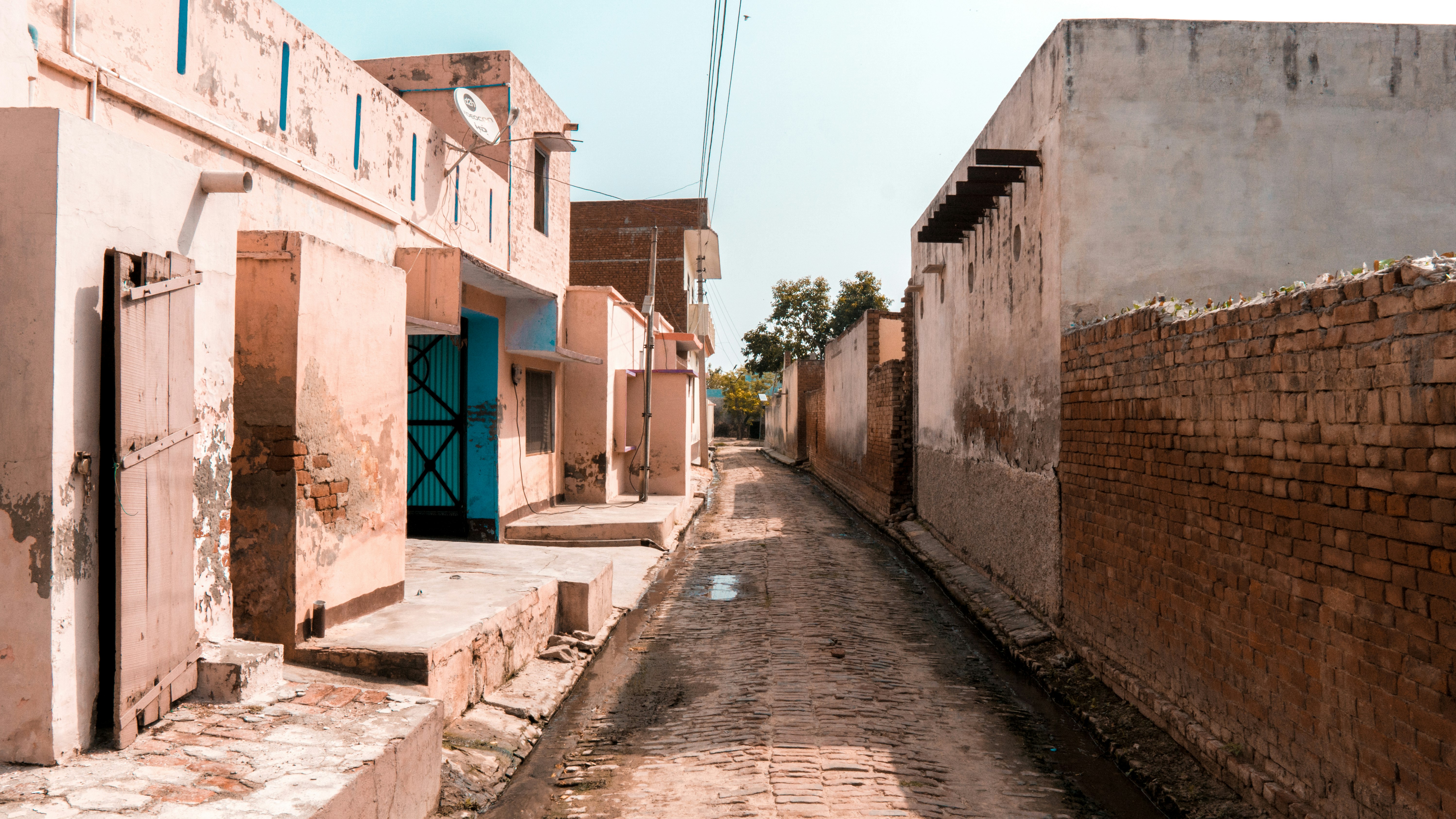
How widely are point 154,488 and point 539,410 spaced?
9572 mm

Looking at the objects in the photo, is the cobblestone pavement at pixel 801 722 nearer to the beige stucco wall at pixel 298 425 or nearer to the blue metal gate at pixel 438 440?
the beige stucco wall at pixel 298 425

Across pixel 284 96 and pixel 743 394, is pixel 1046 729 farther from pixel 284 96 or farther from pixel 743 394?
pixel 743 394

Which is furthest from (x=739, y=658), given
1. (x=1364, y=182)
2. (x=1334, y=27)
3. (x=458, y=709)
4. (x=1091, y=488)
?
(x=1334, y=27)

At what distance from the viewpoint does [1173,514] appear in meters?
5.84

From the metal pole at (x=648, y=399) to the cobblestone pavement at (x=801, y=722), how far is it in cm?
490

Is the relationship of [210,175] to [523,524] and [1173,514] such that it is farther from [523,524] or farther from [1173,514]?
[523,524]

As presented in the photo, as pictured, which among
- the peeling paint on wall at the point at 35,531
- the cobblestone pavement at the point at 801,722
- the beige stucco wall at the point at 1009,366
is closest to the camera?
the peeling paint on wall at the point at 35,531

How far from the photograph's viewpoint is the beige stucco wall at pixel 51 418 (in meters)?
3.34

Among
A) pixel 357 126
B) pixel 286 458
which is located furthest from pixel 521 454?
pixel 286 458

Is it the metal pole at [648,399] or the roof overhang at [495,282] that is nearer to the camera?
the roof overhang at [495,282]

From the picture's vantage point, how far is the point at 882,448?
1794 centimetres

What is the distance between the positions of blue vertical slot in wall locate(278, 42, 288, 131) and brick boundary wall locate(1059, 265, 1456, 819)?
6118mm

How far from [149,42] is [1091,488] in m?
7.00

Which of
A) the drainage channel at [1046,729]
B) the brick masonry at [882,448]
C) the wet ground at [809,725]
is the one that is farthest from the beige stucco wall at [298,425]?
the brick masonry at [882,448]
